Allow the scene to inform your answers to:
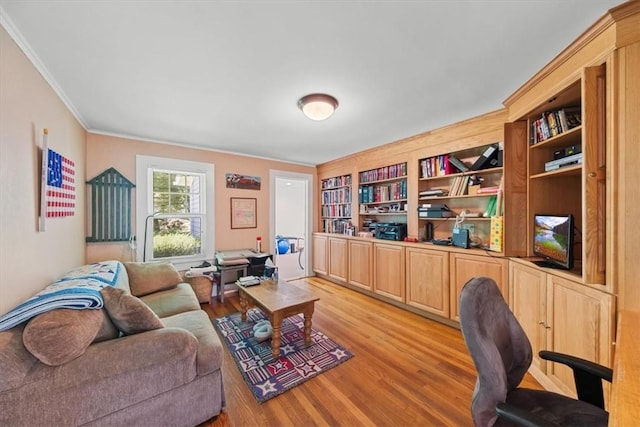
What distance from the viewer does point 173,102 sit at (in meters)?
2.28

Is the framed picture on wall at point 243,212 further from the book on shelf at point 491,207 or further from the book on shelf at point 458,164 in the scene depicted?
the book on shelf at point 491,207

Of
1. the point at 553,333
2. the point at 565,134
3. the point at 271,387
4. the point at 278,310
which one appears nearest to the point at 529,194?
the point at 565,134

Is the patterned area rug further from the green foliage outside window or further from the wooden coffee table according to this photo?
the green foliage outside window

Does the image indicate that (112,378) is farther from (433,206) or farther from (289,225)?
(289,225)

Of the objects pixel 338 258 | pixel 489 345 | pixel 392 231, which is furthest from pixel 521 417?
pixel 338 258

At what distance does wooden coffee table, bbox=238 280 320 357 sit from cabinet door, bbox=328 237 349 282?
1610 millimetres

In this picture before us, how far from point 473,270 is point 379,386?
1.54 metres

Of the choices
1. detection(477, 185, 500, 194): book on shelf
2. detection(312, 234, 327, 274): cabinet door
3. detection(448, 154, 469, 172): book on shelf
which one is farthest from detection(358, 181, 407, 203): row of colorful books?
detection(312, 234, 327, 274): cabinet door

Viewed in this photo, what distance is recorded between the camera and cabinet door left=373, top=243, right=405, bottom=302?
3.30 meters

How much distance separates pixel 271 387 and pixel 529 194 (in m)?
2.64

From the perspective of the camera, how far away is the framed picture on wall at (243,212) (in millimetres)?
4047

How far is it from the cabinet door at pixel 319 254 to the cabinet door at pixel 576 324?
10.8 ft

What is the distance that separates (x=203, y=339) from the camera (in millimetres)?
1635

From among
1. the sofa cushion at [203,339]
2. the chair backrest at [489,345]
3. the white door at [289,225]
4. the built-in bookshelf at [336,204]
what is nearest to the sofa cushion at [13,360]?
the sofa cushion at [203,339]
